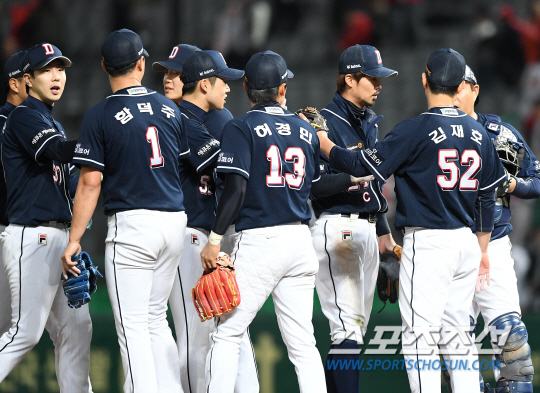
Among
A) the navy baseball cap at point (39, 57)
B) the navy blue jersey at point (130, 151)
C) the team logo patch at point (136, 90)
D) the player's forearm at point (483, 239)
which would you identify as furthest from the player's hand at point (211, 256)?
the player's forearm at point (483, 239)

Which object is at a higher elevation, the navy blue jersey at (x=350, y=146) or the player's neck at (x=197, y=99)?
the player's neck at (x=197, y=99)

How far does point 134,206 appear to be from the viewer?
11.7ft

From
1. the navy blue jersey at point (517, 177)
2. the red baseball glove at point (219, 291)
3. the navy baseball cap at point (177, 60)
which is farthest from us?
the navy baseball cap at point (177, 60)

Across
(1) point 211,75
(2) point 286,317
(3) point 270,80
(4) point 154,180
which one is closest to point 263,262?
(2) point 286,317

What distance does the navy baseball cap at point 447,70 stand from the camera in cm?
375

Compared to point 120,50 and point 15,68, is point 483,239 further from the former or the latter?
point 15,68

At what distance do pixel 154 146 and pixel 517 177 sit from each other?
2352 millimetres

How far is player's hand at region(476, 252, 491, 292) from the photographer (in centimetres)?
414

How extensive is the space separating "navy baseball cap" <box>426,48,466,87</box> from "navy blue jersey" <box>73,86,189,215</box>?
1483 mm

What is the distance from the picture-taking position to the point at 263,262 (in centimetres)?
358

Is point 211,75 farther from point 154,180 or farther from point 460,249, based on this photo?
point 460,249

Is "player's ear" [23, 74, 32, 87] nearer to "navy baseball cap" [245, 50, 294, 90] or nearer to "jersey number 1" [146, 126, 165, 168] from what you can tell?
"jersey number 1" [146, 126, 165, 168]

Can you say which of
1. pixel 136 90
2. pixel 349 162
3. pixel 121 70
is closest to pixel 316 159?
pixel 349 162

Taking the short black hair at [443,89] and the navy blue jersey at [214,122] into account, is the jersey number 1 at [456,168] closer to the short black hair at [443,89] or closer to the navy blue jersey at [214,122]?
the short black hair at [443,89]
